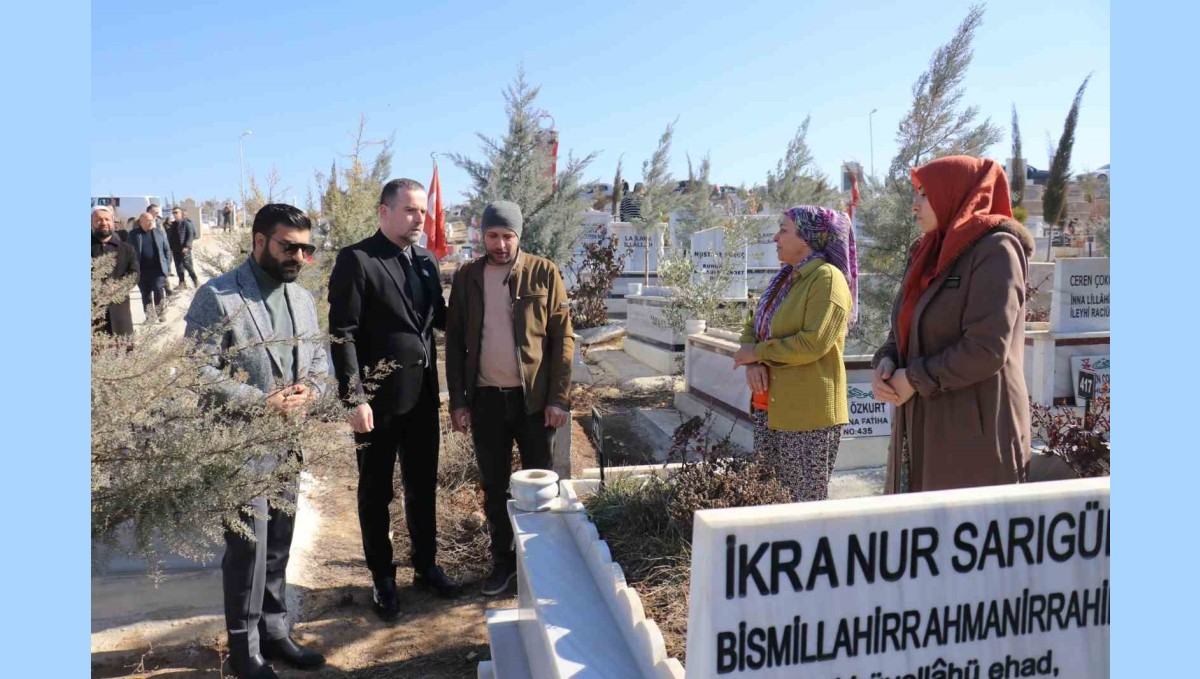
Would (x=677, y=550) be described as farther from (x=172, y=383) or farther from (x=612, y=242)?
(x=612, y=242)

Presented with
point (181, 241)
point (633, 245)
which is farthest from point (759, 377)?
point (181, 241)

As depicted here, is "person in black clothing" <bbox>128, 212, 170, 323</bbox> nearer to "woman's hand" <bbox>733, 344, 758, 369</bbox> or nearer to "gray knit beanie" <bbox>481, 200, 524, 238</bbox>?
"gray knit beanie" <bbox>481, 200, 524, 238</bbox>

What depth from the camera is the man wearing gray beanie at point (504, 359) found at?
3.66 m

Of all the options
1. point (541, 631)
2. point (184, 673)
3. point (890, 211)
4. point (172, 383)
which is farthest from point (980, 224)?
point (890, 211)

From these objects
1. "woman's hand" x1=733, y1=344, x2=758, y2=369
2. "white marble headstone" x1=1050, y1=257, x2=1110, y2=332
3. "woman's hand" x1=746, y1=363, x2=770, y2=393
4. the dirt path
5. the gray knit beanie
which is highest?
the gray knit beanie

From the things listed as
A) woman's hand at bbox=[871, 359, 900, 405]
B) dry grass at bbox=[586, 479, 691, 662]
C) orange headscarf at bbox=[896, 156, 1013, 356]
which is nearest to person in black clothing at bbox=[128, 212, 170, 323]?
dry grass at bbox=[586, 479, 691, 662]

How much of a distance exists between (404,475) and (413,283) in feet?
2.95

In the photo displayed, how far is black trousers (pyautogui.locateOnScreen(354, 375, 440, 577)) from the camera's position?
11.7 ft

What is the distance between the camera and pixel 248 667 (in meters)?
2.87

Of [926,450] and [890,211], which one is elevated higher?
[890,211]

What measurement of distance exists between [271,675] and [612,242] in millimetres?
11312

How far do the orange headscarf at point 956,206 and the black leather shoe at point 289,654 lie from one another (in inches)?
102

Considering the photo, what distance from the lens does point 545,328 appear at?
376cm

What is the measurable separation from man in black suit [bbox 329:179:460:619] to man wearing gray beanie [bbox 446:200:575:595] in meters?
0.15
